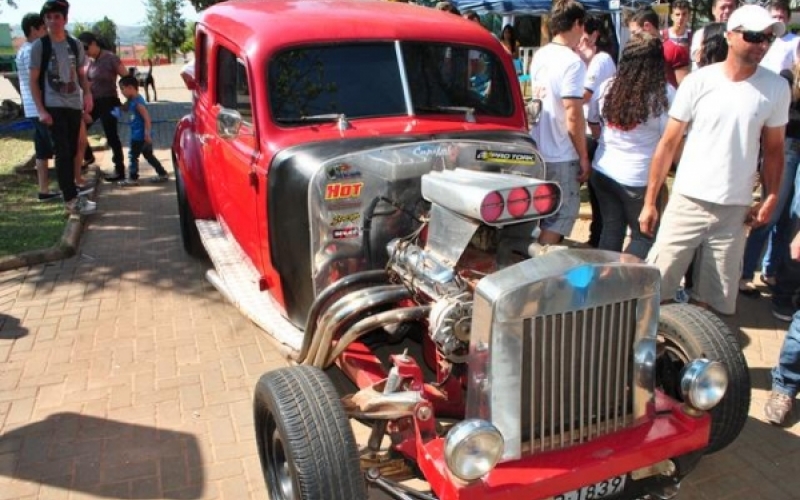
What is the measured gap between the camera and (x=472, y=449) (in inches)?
82.5

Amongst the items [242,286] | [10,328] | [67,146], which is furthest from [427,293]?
[67,146]

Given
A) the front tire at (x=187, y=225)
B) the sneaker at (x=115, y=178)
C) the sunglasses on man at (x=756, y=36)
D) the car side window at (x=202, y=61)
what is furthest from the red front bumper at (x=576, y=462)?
the sneaker at (x=115, y=178)

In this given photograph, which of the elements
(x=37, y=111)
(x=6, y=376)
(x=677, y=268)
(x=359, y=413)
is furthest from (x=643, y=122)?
(x=37, y=111)

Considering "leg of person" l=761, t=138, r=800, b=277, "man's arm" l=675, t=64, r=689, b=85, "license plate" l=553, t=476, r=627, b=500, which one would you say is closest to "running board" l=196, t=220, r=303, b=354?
"license plate" l=553, t=476, r=627, b=500

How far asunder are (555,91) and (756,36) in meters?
1.36

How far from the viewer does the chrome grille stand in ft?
7.56

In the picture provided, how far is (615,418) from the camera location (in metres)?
2.47

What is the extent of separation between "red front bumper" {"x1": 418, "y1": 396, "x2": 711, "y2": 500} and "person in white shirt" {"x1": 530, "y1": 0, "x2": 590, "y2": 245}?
1991 mm

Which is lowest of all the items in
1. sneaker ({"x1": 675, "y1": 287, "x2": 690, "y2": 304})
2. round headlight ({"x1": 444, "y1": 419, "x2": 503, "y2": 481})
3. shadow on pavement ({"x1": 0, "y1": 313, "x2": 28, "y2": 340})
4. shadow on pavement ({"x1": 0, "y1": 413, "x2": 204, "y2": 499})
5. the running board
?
shadow on pavement ({"x1": 0, "y1": 413, "x2": 204, "y2": 499})

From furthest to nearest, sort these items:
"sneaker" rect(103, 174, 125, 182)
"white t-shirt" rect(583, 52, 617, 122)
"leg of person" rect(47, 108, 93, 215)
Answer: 1. "sneaker" rect(103, 174, 125, 182)
2. "leg of person" rect(47, 108, 93, 215)
3. "white t-shirt" rect(583, 52, 617, 122)

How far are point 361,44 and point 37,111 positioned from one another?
171 inches

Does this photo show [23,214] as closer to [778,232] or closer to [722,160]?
[722,160]

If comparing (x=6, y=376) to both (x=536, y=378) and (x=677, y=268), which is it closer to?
(x=536, y=378)

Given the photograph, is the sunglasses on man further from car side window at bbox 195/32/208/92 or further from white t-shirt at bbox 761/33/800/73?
car side window at bbox 195/32/208/92
